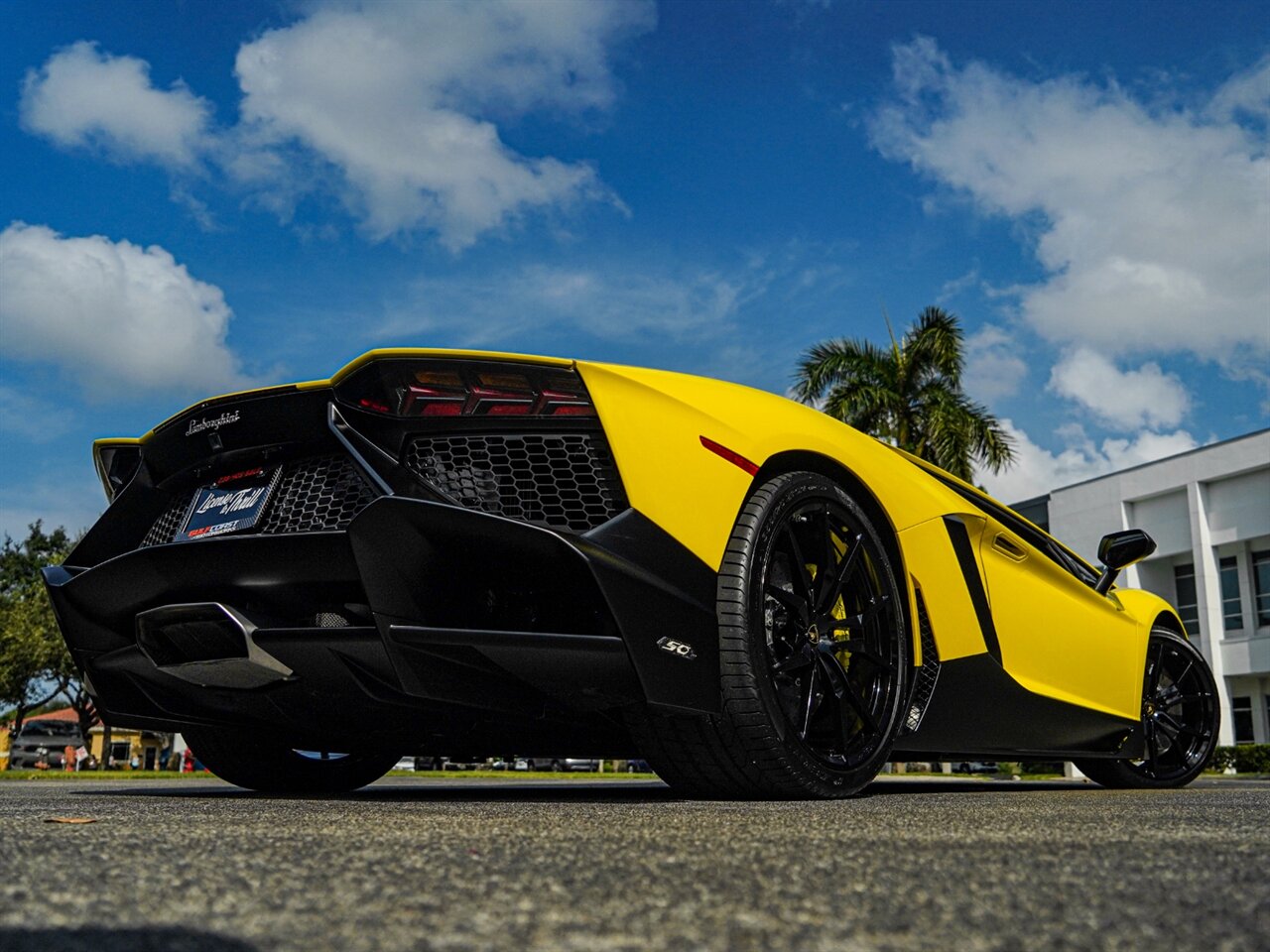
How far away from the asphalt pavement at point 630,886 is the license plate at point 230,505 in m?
1.19

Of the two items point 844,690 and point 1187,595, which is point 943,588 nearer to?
point 844,690

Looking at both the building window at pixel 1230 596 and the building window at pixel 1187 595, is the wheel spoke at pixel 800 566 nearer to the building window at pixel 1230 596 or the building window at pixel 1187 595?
the building window at pixel 1230 596

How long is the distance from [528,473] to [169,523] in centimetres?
140

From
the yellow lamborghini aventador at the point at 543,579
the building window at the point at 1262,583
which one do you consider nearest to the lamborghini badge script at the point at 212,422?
the yellow lamborghini aventador at the point at 543,579

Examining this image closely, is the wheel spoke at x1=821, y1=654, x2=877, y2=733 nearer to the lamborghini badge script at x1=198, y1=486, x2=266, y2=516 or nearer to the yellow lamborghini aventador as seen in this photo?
the yellow lamborghini aventador

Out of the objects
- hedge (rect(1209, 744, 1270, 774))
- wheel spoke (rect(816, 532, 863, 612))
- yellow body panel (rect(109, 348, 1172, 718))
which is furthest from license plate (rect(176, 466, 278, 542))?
hedge (rect(1209, 744, 1270, 774))

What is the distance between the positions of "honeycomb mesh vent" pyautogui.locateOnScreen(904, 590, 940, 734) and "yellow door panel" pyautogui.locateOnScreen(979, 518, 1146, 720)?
15.5 inches

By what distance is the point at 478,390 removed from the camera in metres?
3.38

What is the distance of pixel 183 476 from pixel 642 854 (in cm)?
264

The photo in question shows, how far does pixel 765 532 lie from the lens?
11.5ft

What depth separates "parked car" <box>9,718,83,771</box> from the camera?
3841 cm

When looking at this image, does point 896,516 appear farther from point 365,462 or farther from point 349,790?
point 349,790

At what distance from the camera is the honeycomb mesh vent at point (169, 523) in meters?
3.93

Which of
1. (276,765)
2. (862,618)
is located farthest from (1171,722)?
(276,765)
